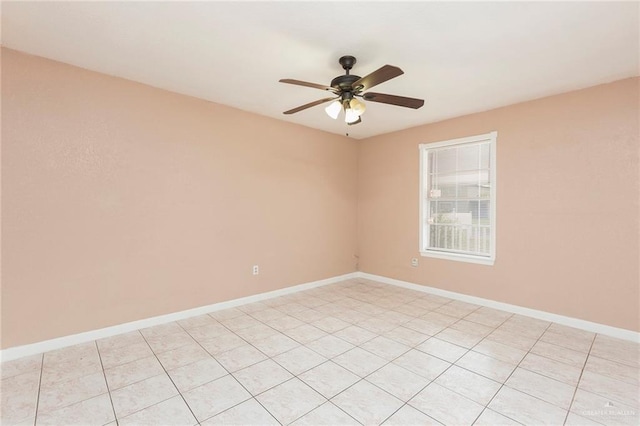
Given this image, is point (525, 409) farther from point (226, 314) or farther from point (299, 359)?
point (226, 314)

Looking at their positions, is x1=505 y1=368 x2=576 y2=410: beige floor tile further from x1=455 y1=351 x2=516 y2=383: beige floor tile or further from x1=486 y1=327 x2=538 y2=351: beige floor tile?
x1=486 y1=327 x2=538 y2=351: beige floor tile

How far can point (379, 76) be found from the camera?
2.10 metres

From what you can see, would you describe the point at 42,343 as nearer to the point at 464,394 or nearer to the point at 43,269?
the point at 43,269

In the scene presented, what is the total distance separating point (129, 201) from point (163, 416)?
2193 millimetres

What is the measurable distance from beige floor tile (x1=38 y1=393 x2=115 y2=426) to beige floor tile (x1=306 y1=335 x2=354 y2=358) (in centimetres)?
159

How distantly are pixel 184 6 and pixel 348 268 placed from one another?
4563mm

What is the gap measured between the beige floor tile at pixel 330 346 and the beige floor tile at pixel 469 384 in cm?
86

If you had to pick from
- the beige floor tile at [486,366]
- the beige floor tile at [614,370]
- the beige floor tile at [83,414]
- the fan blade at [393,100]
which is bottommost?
the beige floor tile at [83,414]

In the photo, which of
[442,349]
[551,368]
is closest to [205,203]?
[442,349]

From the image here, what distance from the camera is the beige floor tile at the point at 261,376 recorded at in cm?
215

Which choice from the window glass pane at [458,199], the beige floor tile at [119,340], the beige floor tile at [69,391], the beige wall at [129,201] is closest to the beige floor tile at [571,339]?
the window glass pane at [458,199]

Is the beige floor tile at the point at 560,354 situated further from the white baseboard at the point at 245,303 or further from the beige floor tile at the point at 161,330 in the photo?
the beige floor tile at the point at 161,330

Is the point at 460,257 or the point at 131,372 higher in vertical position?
the point at 460,257

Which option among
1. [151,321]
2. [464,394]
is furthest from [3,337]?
[464,394]
